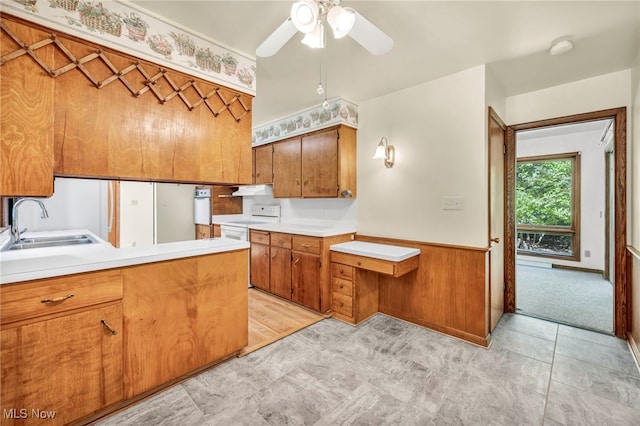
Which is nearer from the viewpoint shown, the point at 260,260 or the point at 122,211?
the point at 260,260

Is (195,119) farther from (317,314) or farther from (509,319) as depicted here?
(509,319)

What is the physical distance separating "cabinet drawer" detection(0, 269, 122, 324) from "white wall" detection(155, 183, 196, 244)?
12.5ft

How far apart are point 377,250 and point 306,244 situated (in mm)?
810

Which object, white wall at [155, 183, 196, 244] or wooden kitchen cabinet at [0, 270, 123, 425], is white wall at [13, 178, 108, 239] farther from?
wooden kitchen cabinet at [0, 270, 123, 425]

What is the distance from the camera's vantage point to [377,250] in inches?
107

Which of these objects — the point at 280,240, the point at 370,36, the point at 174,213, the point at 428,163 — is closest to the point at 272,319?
the point at 280,240

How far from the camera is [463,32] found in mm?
1919

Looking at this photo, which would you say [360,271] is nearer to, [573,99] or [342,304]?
[342,304]

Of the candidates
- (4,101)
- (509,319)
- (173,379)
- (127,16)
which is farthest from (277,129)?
(509,319)

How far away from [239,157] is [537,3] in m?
2.18

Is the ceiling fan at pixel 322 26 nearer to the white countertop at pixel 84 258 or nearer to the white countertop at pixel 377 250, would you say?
the white countertop at pixel 84 258

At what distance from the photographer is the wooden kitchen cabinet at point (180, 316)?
1641 millimetres

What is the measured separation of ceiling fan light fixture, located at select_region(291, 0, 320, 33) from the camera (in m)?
1.24

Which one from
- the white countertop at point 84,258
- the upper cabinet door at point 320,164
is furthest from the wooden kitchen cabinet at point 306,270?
the white countertop at point 84,258
